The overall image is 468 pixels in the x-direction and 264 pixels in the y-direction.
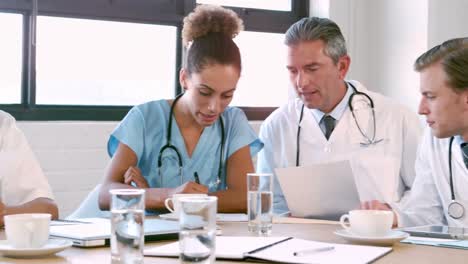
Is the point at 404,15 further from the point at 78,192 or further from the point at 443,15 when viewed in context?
the point at 78,192

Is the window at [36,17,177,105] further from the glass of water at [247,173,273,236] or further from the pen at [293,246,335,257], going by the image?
the pen at [293,246,335,257]

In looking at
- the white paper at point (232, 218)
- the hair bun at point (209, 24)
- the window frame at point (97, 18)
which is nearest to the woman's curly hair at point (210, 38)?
the hair bun at point (209, 24)

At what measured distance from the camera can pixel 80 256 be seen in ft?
4.63

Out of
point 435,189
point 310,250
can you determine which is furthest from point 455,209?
point 310,250

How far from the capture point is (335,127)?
279 cm

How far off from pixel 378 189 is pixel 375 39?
161 cm

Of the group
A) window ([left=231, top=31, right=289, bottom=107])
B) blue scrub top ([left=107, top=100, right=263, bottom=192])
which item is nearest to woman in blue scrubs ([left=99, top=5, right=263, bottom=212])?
blue scrub top ([left=107, top=100, right=263, bottom=192])

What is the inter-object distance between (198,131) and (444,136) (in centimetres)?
82

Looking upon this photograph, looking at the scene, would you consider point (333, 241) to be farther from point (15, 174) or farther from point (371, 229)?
point (15, 174)

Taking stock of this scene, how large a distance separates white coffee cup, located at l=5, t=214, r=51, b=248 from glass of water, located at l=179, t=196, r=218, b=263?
1.17 ft

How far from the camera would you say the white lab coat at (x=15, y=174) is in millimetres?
2096

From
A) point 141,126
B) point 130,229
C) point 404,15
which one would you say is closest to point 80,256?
point 130,229

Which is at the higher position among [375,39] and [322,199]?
[375,39]

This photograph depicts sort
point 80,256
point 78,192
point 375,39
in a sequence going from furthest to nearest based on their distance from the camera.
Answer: point 375,39 < point 78,192 < point 80,256
